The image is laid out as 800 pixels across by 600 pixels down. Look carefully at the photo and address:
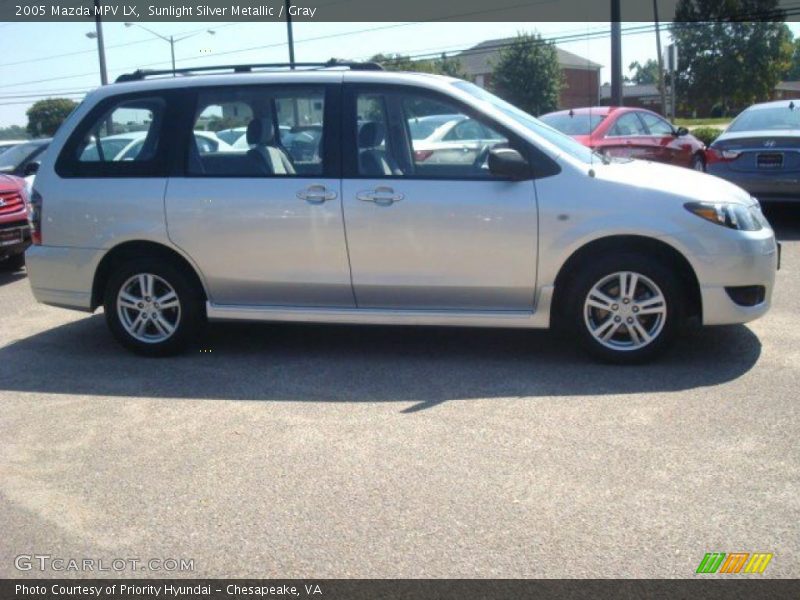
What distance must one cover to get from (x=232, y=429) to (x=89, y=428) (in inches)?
33.2

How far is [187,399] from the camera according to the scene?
554 cm

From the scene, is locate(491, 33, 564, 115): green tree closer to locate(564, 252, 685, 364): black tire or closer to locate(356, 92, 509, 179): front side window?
locate(356, 92, 509, 179): front side window

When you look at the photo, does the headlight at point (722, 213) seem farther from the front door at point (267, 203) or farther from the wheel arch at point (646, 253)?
the front door at point (267, 203)

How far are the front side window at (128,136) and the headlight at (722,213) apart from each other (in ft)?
12.1

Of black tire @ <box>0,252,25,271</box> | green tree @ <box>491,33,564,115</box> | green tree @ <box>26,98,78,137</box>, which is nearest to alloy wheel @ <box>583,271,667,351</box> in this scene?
black tire @ <box>0,252,25,271</box>

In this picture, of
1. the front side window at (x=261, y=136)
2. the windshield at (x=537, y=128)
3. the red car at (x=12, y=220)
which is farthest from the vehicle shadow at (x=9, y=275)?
the windshield at (x=537, y=128)

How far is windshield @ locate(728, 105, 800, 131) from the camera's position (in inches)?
437

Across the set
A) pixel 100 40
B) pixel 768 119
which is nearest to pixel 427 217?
pixel 768 119

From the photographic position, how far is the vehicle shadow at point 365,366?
217 inches

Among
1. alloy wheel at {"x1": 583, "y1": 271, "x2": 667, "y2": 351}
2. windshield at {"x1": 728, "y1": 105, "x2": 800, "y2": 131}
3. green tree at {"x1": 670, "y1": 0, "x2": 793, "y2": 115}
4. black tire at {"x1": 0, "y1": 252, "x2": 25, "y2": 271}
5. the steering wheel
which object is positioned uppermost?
green tree at {"x1": 670, "y1": 0, "x2": 793, "y2": 115}

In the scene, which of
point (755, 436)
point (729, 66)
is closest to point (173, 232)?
point (755, 436)

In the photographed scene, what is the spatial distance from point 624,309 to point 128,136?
370cm

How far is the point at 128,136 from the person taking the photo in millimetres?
6434

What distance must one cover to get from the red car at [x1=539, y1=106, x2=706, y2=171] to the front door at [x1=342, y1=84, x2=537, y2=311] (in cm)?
580
